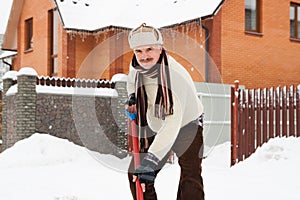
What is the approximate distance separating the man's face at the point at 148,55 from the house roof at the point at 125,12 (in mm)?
9875

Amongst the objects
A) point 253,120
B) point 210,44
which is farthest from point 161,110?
point 210,44

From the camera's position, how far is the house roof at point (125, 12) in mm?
13506

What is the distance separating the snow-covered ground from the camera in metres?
6.27

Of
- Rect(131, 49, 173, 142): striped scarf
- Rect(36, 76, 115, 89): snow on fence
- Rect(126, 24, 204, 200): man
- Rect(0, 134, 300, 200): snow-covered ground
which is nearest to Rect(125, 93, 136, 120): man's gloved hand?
Rect(126, 24, 204, 200): man

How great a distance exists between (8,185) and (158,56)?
462 cm

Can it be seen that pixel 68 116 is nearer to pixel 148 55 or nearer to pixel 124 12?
pixel 124 12

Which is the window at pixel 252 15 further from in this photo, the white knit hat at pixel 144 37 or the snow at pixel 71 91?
the white knit hat at pixel 144 37

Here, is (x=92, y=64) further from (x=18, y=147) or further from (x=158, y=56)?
(x=158, y=56)

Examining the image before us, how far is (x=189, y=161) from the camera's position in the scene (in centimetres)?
→ 362

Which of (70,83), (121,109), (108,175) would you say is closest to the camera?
(108,175)

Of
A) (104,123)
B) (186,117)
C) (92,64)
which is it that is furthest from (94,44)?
(186,117)

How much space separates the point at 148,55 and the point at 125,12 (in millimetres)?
11942

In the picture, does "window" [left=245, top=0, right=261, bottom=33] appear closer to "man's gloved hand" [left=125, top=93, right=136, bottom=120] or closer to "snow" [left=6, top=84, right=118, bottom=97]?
"snow" [left=6, top=84, right=118, bottom=97]

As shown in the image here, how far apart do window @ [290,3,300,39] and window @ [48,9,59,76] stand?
7773mm
